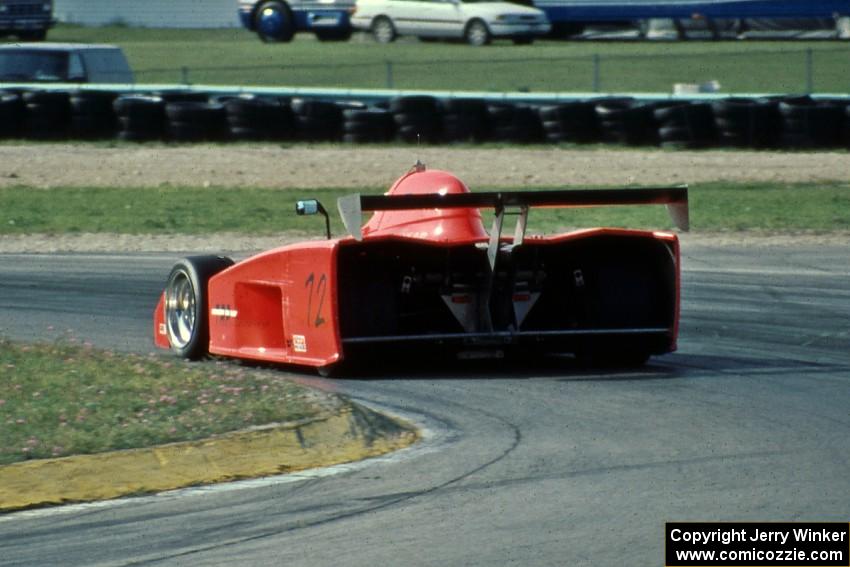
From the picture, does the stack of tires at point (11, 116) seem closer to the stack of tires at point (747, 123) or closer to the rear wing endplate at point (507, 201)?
the stack of tires at point (747, 123)

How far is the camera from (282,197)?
21922 millimetres

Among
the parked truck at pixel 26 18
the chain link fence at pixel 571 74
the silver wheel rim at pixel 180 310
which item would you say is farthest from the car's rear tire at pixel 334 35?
the silver wheel rim at pixel 180 310

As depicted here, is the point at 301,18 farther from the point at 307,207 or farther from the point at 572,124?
the point at 307,207

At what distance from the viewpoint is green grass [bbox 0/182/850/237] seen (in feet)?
61.7

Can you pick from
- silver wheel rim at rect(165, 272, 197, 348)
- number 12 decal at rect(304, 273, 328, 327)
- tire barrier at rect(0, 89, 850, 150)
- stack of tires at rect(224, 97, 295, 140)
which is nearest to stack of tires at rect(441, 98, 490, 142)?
tire barrier at rect(0, 89, 850, 150)

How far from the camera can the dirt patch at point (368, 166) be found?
76.9 ft

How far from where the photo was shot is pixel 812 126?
25.3m

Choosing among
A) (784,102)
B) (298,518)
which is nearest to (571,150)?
(784,102)

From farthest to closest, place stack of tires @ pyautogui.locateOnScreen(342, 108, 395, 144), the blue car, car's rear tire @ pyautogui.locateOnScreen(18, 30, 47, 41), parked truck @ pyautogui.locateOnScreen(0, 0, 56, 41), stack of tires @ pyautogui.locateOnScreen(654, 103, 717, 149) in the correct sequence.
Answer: car's rear tire @ pyautogui.locateOnScreen(18, 30, 47, 41) → parked truck @ pyautogui.locateOnScreen(0, 0, 56, 41) → the blue car → stack of tires @ pyautogui.locateOnScreen(342, 108, 395, 144) → stack of tires @ pyautogui.locateOnScreen(654, 103, 717, 149)

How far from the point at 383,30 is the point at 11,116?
66.4ft

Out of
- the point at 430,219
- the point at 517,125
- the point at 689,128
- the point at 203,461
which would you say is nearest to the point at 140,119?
the point at 517,125

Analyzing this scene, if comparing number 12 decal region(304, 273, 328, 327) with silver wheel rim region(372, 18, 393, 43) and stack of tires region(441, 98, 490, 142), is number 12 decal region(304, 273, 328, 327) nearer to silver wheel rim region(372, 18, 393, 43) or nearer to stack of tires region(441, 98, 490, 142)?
stack of tires region(441, 98, 490, 142)

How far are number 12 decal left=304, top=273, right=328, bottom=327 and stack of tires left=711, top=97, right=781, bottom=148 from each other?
56.0ft

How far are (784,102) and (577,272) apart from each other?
55.3 ft
